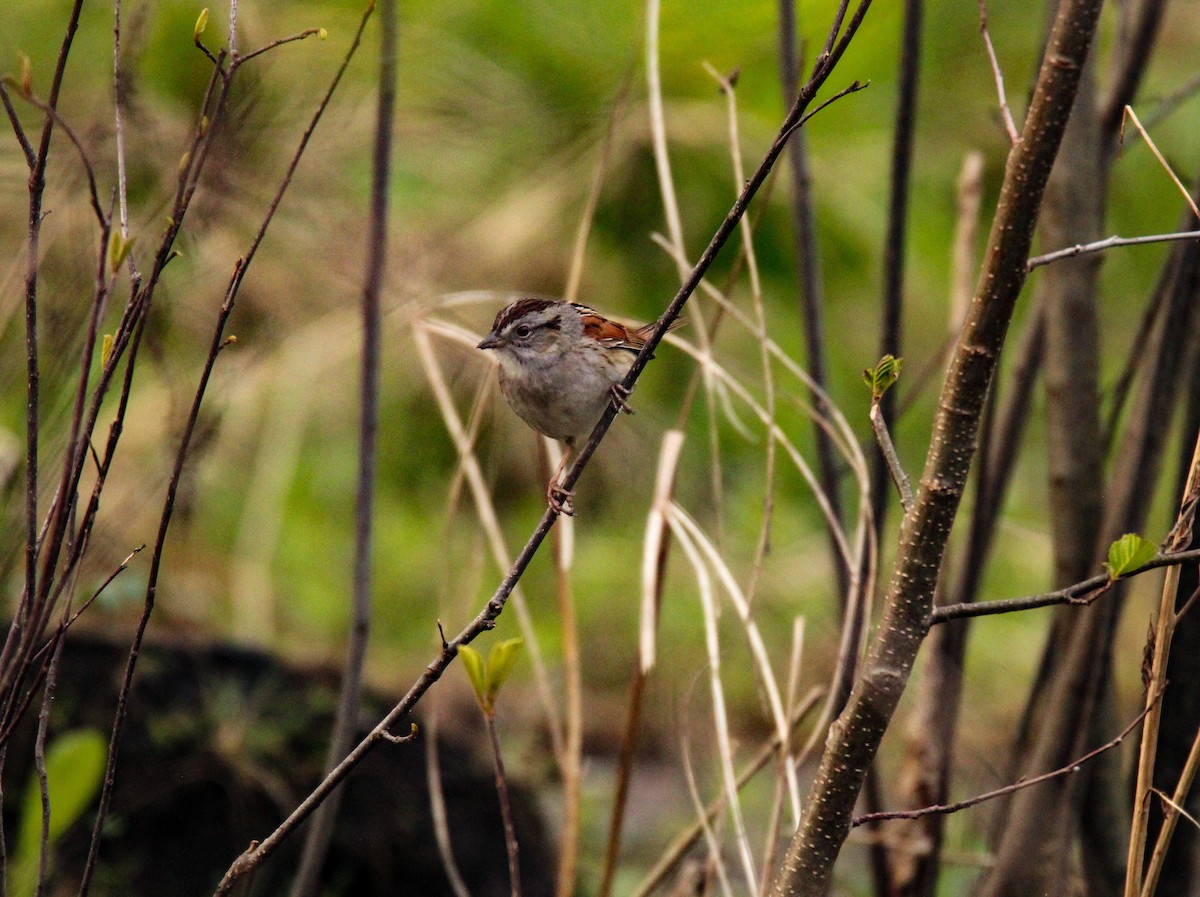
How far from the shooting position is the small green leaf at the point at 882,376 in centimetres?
148

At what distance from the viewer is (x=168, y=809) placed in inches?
132

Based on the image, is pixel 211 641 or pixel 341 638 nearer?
pixel 211 641

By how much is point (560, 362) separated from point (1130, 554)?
1616 mm

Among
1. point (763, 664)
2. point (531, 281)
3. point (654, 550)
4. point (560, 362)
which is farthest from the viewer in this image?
point (531, 281)

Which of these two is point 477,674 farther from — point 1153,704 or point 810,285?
point 810,285

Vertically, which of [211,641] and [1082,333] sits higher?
[1082,333]

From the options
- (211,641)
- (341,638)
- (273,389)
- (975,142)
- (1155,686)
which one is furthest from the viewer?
(975,142)

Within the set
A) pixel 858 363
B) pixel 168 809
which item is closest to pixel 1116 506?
pixel 168 809

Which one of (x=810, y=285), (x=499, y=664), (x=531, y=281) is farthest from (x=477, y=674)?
(x=531, y=281)

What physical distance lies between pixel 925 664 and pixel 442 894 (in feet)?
5.05

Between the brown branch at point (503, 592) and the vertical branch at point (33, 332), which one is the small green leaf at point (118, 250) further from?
the brown branch at point (503, 592)

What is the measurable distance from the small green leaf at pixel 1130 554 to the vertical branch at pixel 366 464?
1314 millimetres

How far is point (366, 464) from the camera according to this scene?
88.3 inches

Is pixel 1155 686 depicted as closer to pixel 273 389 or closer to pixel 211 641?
pixel 211 641
